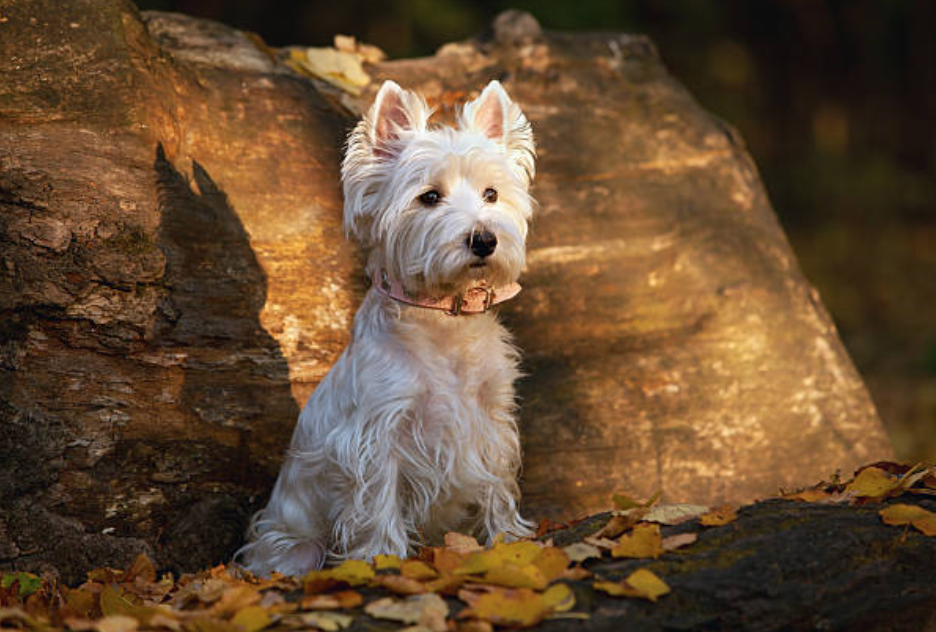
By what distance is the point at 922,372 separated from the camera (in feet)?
32.2

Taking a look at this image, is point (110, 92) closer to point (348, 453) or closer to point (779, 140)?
point (348, 453)

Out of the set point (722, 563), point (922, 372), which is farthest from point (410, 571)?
point (922, 372)

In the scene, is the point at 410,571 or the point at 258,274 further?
the point at 258,274

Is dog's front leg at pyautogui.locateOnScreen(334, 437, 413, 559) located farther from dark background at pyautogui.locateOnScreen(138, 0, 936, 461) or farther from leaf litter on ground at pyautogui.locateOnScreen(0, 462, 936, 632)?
dark background at pyautogui.locateOnScreen(138, 0, 936, 461)

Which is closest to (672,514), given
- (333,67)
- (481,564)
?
(481,564)

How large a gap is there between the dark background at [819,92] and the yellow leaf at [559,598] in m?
8.15

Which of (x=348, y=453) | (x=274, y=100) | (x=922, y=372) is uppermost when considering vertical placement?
(x=274, y=100)

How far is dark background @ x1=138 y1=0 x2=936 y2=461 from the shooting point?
11.4m

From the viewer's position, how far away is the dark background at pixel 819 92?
1141 centimetres

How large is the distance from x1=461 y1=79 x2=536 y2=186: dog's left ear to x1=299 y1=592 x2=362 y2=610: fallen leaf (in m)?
1.96

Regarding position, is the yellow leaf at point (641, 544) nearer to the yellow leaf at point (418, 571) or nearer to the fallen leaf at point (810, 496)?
the yellow leaf at point (418, 571)

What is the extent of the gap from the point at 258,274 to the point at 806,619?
3149 millimetres

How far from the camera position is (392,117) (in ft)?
14.0

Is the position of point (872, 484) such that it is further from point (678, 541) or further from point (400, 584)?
point (400, 584)
